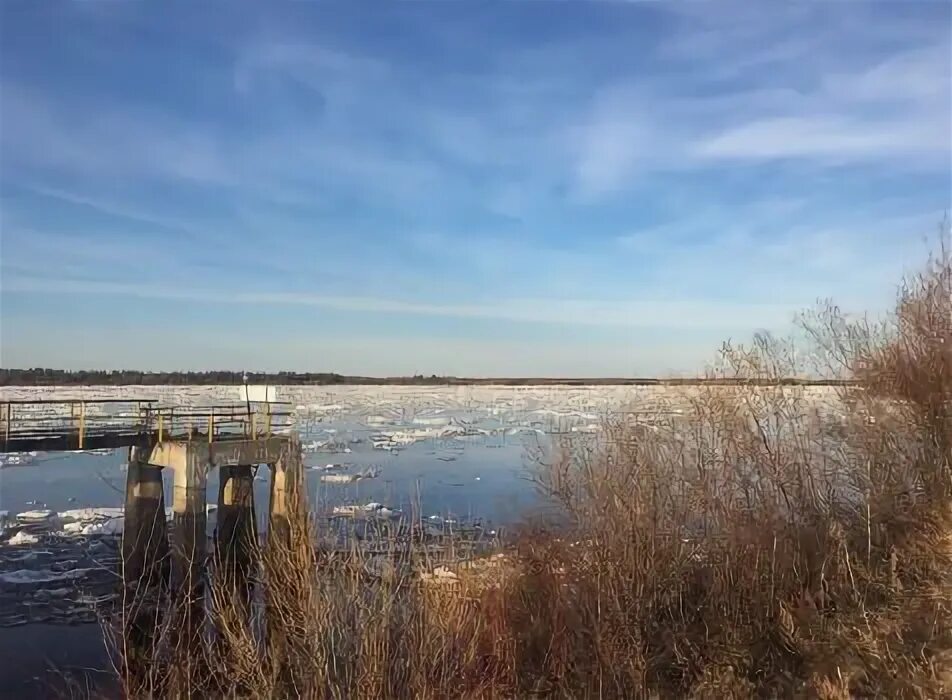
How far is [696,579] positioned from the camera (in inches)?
529

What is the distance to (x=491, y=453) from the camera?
118 feet

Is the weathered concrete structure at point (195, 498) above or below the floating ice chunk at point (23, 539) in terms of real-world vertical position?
above

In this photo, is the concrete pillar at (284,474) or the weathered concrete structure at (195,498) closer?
the concrete pillar at (284,474)

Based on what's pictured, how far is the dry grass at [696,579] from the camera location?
8.70 meters

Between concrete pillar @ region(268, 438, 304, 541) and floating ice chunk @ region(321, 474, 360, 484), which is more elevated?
concrete pillar @ region(268, 438, 304, 541)

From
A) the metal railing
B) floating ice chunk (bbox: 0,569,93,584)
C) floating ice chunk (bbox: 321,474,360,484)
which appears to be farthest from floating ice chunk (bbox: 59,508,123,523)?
floating ice chunk (bbox: 321,474,360,484)

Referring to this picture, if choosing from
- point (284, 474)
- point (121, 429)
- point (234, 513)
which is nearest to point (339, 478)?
point (234, 513)

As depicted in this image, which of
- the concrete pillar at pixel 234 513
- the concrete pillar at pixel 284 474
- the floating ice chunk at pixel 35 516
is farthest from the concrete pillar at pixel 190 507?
the floating ice chunk at pixel 35 516

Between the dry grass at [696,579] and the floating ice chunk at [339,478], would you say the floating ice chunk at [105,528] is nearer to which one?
the floating ice chunk at [339,478]

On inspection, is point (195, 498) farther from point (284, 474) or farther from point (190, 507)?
point (284, 474)

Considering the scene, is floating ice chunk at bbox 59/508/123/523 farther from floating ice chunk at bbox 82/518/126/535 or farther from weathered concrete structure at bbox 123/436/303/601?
weathered concrete structure at bbox 123/436/303/601

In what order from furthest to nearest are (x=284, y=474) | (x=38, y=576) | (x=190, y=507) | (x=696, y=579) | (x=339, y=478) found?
(x=339, y=478), (x=284, y=474), (x=38, y=576), (x=190, y=507), (x=696, y=579)

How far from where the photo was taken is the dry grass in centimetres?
870

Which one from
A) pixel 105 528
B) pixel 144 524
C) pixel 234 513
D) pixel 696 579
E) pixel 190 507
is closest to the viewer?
pixel 696 579
